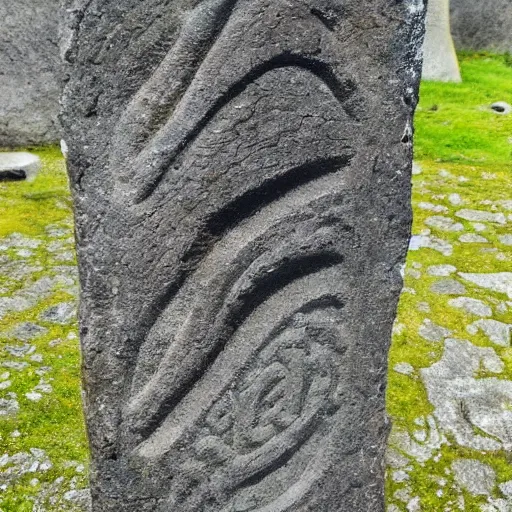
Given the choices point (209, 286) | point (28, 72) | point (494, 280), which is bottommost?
point (494, 280)

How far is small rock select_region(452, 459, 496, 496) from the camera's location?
5.96 ft

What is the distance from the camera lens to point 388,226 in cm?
133

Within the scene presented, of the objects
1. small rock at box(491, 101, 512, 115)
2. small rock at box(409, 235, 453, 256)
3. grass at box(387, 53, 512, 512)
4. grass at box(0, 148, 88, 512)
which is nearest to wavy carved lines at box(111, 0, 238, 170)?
grass at box(0, 148, 88, 512)

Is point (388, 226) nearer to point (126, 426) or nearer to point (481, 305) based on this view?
point (126, 426)

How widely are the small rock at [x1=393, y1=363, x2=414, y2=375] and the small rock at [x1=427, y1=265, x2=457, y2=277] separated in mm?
714

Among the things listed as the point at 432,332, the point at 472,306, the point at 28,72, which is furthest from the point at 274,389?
the point at 28,72

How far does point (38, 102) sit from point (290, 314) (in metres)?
3.27

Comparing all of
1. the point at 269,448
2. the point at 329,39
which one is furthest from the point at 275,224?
the point at 269,448

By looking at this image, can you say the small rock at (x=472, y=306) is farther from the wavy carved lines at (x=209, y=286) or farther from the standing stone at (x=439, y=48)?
the standing stone at (x=439, y=48)

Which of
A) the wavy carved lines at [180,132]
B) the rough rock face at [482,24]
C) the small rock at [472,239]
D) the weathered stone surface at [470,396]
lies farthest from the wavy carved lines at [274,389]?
the rough rock face at [482,24]

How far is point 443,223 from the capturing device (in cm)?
336

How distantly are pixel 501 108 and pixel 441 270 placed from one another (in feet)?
8.48

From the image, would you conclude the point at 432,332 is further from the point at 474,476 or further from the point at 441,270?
the point at 474,476

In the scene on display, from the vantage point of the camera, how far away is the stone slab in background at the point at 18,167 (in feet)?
12.5
